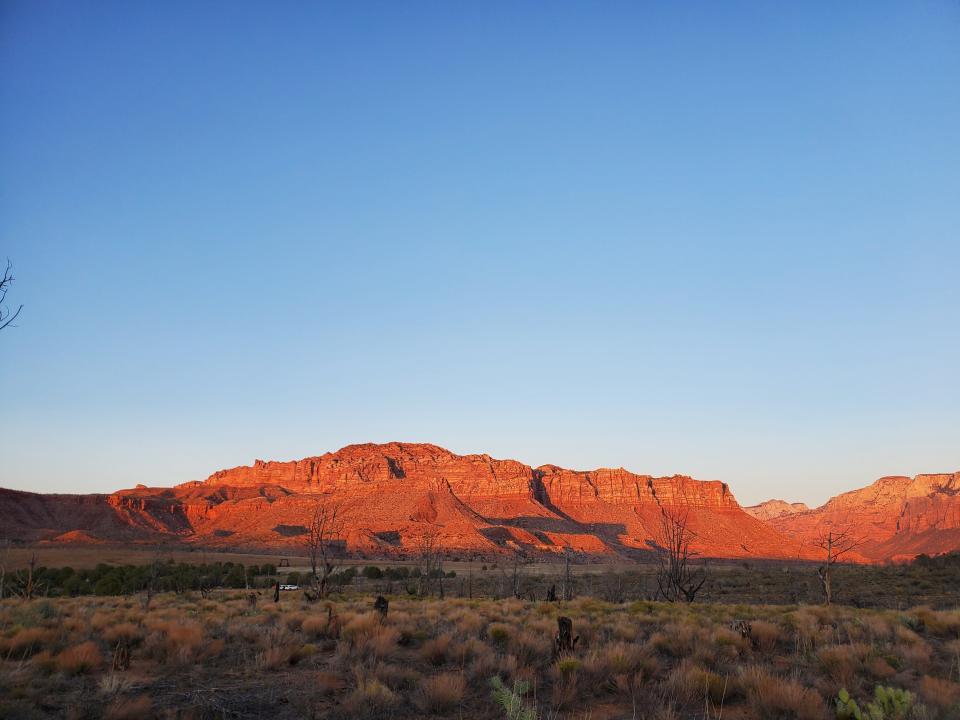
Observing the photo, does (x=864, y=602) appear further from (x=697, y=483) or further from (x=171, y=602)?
(x=697, y=483)

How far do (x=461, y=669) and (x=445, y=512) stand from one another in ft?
402

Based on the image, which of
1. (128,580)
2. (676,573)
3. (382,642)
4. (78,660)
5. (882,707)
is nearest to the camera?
(882,707)

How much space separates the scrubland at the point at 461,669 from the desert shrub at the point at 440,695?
0.02 metres

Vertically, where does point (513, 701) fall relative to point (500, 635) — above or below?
above

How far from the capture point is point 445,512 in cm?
13062

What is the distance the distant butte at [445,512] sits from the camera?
11719cm

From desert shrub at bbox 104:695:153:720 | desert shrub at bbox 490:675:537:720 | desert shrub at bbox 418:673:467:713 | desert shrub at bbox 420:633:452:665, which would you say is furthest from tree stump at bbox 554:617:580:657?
desert shrub at bbox 104:695:153:720

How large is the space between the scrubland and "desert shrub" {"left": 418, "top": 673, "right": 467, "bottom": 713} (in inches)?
0.9

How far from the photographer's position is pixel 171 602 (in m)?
26.6

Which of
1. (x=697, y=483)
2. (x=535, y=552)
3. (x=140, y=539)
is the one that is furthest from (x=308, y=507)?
(x=697, y=483)

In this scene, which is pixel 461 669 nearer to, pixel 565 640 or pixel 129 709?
pixel 565 640

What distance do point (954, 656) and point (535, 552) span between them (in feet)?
338

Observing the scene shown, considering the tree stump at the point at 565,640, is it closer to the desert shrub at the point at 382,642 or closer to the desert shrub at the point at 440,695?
the desert shrub at the point at 382,642

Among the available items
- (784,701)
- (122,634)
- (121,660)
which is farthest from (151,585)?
(784,701)
